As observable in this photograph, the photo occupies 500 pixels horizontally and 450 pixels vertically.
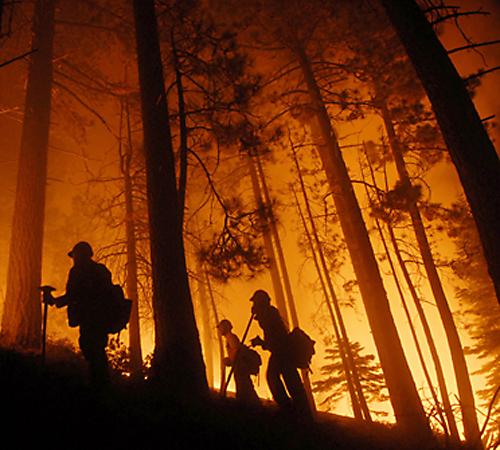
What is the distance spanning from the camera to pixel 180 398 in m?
4.40

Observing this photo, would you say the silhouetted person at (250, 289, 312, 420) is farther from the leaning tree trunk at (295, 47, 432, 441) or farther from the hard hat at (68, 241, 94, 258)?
the hard hat at (68, 241, 94, 258)

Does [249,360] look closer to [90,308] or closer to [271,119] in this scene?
[90,308]

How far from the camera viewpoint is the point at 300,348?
5727 millimetres

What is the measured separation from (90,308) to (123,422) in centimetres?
177

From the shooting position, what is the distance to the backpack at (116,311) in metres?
4.58

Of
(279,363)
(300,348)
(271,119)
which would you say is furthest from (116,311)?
(271,119)

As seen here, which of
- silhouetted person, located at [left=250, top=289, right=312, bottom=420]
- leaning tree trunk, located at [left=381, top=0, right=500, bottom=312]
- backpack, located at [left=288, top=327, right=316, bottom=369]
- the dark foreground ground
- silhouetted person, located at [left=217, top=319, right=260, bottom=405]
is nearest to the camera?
the dark foreground ground

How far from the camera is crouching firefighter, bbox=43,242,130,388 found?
442 cm

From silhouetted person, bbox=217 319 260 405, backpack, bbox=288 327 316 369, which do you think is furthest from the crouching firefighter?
silhouetted person, bbox=217 319 260 405

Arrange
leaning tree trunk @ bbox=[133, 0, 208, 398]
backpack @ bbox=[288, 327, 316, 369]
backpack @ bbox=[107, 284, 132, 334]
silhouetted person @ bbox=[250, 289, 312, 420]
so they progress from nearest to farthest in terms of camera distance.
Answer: backpack @ bbox=[107, 284, 132, 334] < leaning tree trunk @ bbox=[133, 0, 208, 398] < silhouetted person @ bbox=[250, 289, 312, 420] < backpack @ bbox=[288, 327, 316, 369]

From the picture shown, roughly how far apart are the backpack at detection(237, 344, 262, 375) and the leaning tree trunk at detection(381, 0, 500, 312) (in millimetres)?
5009

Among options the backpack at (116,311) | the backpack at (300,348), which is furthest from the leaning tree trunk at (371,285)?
the backpack at (116,311)

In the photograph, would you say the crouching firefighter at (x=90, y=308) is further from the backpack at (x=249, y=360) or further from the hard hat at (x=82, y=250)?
the backpack at (x=249, y=360)

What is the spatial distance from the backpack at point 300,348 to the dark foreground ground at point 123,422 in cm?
99
